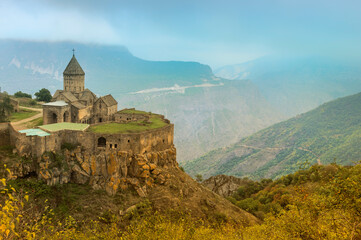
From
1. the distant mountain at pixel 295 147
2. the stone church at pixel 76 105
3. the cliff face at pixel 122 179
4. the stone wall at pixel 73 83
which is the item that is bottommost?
the distant mountain at pixel 295 147

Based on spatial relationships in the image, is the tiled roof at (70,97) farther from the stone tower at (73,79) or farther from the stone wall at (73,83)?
the stone wall at (73,83)

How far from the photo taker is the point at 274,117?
188750mm

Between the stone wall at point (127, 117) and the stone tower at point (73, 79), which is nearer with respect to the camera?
the stone wall at point (127, 117)

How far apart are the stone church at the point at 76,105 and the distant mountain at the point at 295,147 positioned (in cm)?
4580

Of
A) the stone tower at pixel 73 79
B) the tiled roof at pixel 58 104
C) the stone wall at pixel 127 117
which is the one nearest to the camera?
the tiled roof at pixel 58 104

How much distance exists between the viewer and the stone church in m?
33.2

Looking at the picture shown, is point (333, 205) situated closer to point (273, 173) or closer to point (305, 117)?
point (273, 173)

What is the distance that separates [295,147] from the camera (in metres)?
93.1

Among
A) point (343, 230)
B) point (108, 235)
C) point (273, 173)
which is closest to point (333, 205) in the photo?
point (343, 230)

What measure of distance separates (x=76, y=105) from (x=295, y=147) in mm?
76889

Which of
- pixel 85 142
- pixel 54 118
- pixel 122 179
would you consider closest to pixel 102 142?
pixel 85 142

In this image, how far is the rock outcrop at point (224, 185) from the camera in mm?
45156

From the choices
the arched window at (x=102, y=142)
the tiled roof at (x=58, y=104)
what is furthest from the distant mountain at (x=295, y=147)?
the arched window at (x=102, y=142)

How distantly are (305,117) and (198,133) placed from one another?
1825 inches
